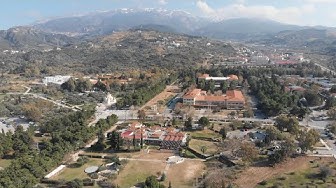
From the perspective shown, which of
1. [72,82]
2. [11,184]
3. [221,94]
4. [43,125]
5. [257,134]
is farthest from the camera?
[72,82]

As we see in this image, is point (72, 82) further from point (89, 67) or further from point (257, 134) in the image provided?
point (257, 134)

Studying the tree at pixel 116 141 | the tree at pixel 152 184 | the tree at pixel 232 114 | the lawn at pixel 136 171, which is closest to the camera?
the tree at pixel 152 184

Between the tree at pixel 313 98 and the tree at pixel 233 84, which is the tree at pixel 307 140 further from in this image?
the tree at pixel 233 84

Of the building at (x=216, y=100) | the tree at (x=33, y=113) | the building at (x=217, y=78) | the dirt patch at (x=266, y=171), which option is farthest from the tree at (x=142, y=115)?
the building at (x=217, y=78)

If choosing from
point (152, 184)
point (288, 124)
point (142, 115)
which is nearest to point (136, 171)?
point (152, 184)

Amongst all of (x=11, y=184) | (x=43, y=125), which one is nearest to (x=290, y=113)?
(x=43, y=125)

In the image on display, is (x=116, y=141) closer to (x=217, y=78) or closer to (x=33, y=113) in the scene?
(x=33, y=113)

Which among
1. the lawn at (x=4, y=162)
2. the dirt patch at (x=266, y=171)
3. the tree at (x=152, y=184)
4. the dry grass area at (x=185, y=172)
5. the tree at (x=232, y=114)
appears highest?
the tree at (x=152, y=184)
